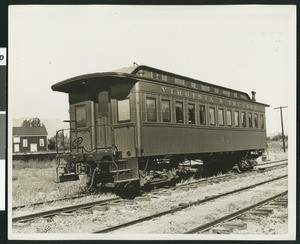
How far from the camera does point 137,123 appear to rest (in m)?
7.93

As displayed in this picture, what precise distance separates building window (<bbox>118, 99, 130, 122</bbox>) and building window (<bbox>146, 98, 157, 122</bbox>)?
354 millimetres

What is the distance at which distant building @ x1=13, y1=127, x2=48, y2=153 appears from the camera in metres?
7.34

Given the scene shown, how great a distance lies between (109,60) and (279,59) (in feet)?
9.22

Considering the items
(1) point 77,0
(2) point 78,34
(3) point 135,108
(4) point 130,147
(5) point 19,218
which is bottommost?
(5) point 19,218

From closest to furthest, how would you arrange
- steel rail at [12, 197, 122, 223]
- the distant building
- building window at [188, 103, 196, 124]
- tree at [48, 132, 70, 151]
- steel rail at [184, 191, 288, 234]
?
1. steel rail at [184, 191, 288, 234]
2. steel rail at [12, 197, 122, 223]
3. the distant building
4. tree at [48, 132, 70, 151]
5. building window at [188, 103, 196, 124]

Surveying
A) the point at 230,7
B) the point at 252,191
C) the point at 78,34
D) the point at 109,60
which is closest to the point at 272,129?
the point at 252,191

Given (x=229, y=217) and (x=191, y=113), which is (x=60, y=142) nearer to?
(x=191, y=113)

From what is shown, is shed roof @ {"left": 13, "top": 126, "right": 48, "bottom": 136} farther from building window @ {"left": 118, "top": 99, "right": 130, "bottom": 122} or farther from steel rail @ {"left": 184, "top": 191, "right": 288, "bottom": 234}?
steel rail @ {"left": 184, "top": 191, "right": 288, "bottom": 234}

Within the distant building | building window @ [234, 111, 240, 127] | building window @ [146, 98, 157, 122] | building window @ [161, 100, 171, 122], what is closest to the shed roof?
the distant building

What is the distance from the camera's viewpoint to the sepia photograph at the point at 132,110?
7.25 meters

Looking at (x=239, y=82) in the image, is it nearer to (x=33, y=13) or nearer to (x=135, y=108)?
(x=135, y=108)

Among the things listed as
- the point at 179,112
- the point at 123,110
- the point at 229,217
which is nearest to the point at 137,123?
the point at 123,110

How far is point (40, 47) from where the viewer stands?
742 centimetres

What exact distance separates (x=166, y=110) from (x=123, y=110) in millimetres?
836
